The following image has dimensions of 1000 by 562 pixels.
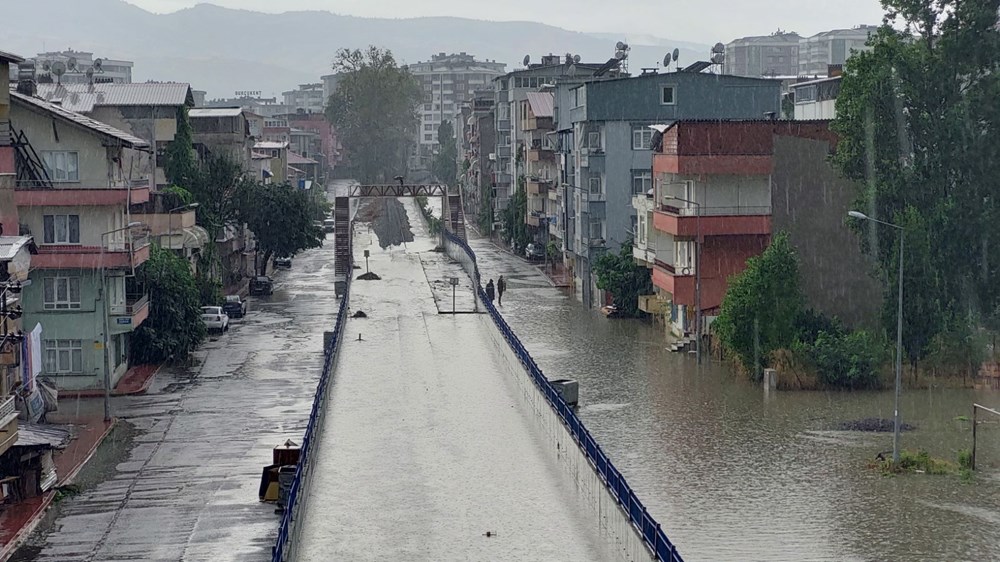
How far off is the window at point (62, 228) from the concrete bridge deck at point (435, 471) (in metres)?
9.11

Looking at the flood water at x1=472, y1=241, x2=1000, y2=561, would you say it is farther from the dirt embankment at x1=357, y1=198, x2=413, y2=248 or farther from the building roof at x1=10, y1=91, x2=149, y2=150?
the dirt embankment at x1=357, y1=198, x2=413, y2=248

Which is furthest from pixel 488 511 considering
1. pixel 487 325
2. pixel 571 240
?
pixel 571 240

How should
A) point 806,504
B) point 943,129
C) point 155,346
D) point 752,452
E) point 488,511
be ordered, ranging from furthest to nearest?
point 155,346, point 943,129, point 752,452, point 806,504, point 488,511

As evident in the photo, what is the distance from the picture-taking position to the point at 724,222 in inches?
2105

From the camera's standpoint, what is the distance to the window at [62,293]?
4697 centimetres

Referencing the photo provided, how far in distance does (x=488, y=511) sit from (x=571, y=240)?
52857 millimetres

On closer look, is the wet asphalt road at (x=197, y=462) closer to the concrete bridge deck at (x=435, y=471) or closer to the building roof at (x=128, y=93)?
the concrete bridge deck at (x=435, y=471)

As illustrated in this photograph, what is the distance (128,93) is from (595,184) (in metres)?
21.5

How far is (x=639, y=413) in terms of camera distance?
42.2 m

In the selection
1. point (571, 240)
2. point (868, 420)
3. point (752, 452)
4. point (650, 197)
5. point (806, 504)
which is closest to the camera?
point (806, 504)

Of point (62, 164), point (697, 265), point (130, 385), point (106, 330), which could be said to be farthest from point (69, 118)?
point (697, 265)

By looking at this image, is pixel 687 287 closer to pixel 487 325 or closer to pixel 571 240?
pixel 487 325

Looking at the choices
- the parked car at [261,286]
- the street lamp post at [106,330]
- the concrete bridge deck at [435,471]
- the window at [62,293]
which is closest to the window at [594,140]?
the parked car at [261,286]

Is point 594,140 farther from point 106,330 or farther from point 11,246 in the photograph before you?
point 11,246
